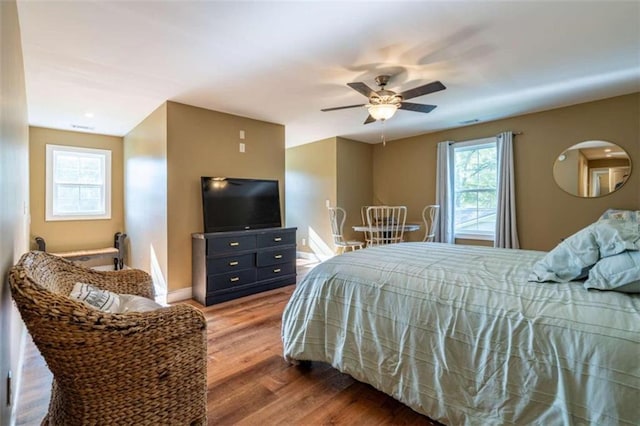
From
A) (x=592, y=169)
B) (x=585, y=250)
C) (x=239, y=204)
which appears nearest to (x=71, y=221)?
(x=239, y=204)

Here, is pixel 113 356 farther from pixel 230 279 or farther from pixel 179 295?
pixel 179 295

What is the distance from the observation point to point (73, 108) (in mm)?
3814

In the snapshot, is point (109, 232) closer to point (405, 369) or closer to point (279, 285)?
point (279, 285)

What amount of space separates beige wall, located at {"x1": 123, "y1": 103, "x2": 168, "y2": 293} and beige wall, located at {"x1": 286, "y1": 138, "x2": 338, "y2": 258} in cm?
294

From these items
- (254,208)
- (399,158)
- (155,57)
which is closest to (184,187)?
(254,208)

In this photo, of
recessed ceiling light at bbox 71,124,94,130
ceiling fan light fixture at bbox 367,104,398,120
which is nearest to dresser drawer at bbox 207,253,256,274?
ceiling fan light fixture at bbox 367,104,398,120

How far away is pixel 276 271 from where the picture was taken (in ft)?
13.7

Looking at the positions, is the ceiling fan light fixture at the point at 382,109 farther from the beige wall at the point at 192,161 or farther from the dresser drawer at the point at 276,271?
the dresser drawer at the point at 276,271

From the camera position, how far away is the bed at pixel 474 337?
108 centimetres

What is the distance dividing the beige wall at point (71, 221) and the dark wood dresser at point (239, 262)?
2.49m

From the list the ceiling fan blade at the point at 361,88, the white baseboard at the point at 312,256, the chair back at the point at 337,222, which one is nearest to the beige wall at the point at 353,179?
the chair back at the point at 337,222

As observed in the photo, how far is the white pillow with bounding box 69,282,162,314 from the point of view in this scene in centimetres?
146

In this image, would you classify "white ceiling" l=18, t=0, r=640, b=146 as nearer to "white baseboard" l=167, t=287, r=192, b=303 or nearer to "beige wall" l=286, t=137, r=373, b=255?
"beige wall" l=286, t=137, r=373, b=255

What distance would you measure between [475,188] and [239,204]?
3735 millimetres
